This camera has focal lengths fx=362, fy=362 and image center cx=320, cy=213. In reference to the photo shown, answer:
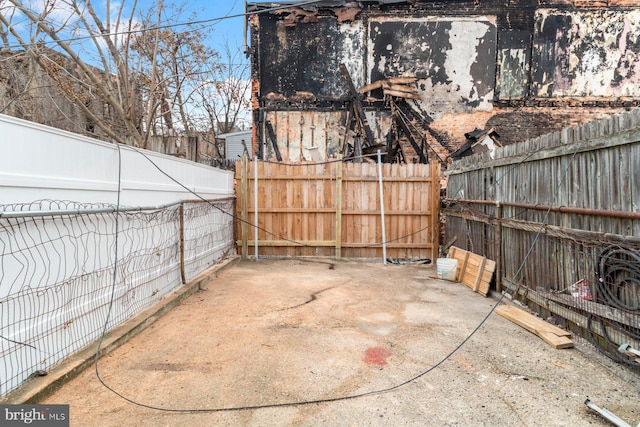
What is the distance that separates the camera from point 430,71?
1018 cm

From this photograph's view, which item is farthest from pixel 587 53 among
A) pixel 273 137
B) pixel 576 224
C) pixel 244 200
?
pixel 244 200

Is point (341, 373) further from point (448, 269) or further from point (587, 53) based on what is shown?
point (587, 53)

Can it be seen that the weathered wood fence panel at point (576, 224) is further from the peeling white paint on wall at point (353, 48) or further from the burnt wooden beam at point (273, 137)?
the burnt wooden beam at point (273, 137)

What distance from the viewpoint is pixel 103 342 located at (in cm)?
304

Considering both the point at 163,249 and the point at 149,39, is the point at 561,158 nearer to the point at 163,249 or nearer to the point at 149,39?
the point at 163,249

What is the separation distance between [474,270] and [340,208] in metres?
2.94

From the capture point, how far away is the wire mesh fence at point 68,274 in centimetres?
229

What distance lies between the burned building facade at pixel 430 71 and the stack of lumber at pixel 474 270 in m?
4.66

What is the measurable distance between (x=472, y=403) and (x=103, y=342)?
2.88 meters

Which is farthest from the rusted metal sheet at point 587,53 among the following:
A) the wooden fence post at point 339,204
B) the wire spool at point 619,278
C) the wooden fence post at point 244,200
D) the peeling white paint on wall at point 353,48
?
the wire spool at point 619,278

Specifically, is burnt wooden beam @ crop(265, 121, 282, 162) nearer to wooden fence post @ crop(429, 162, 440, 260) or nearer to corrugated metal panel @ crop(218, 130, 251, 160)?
wooden fence post @ crop(429, 162, 440, 260)

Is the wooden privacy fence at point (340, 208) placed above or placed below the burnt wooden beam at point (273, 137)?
below

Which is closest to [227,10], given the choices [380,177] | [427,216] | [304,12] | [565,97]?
[304,12]

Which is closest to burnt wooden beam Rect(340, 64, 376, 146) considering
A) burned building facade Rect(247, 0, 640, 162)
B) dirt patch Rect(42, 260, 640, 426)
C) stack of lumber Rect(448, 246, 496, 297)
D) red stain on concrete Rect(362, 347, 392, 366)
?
burned building facade Rect(247, 0, 640, 162)
